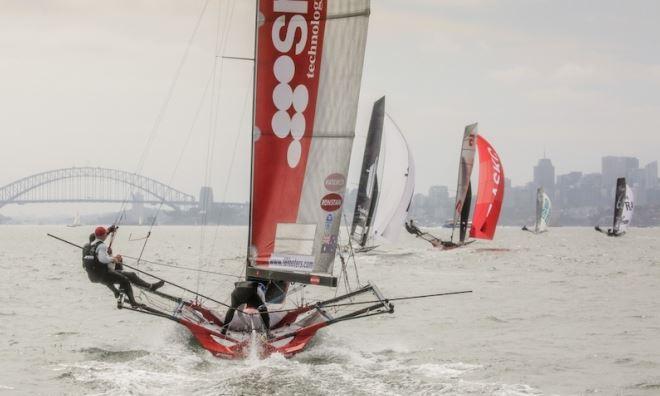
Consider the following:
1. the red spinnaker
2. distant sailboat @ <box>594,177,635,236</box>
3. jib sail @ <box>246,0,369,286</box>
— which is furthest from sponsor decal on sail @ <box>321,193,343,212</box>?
distant sailboat @ <box>594,177,635,236</box>

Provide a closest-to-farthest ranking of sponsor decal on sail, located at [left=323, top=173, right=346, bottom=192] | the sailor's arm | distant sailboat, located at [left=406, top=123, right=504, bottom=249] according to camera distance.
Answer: the sailor's arm < sponsor decal on sail, located at [left=323, top=173, right=346, bottom=192] < distant sailboat, located at [left=406, top=123, right=504, bottom=249]

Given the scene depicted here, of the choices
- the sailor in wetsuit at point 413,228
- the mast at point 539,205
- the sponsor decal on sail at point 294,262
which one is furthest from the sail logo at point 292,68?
the mast at point 539,205

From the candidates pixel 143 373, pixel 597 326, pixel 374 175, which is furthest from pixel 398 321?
pixel 374 175

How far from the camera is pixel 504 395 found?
901 centimetres

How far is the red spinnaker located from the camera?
2769cm

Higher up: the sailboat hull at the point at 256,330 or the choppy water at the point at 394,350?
the sailboat hull at the point at 256,330

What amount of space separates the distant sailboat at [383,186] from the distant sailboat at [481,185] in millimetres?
1808

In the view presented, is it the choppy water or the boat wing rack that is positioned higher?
the boat wing rack

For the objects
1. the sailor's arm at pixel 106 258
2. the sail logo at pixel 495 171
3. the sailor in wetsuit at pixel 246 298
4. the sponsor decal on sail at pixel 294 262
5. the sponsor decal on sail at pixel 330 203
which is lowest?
the sailor in wetsuit at pixel 246 298

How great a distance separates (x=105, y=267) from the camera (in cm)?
1030

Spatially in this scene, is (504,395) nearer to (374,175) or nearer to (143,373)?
(143,373)

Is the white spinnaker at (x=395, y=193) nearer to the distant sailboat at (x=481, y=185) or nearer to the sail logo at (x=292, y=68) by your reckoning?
the distant sailboat at (x=481, y=185)

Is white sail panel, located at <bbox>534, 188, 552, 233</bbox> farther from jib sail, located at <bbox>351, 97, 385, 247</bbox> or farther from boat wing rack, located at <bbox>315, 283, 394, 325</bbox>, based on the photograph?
boat wing rack, located at <bbox>315, 283, 394, 325</bbox>

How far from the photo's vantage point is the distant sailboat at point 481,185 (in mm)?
27812
